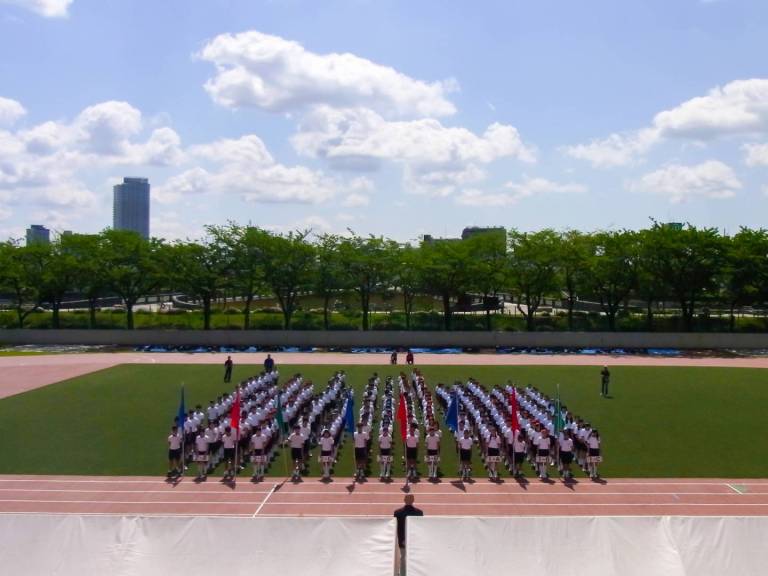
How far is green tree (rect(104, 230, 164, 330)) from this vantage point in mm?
53656

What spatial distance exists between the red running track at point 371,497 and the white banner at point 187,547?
244 inches

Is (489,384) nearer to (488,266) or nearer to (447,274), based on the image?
(447,274)

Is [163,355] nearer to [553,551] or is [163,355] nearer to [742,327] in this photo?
[553,551]

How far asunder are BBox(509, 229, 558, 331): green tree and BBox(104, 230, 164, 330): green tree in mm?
26358

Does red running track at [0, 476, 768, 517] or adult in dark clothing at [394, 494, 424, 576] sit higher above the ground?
adult in dark clothing at [394, 494, 424, 576]

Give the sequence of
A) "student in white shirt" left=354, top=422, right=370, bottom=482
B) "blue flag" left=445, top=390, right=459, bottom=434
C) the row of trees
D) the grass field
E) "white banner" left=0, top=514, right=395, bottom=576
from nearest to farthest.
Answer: "white banner" left=0, top=514, right=395, bottom=576 < "student in white shirt" left=354, top=422, right=370, bottom=482 < the grass field < "blue flag" left=445, top=390, right=459, bottom=434 < the row of trees

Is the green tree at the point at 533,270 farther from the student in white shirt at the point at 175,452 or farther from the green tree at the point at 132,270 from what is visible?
the student in white shirt at the point at 175,452

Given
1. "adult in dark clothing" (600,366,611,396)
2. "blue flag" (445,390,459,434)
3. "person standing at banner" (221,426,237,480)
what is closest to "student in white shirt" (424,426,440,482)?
"blue flag" (445,390,459,434)

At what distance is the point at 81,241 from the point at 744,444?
49.9 meters

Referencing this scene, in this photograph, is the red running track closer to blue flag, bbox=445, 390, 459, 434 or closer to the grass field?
the grass field

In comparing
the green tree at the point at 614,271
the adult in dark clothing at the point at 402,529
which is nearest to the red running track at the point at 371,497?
the adult in dark clothing at the point at 402,529

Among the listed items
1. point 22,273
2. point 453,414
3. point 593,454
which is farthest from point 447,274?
point 593,454

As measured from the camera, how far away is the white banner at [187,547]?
8.81 meters

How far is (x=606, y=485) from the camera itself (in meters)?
17.4
